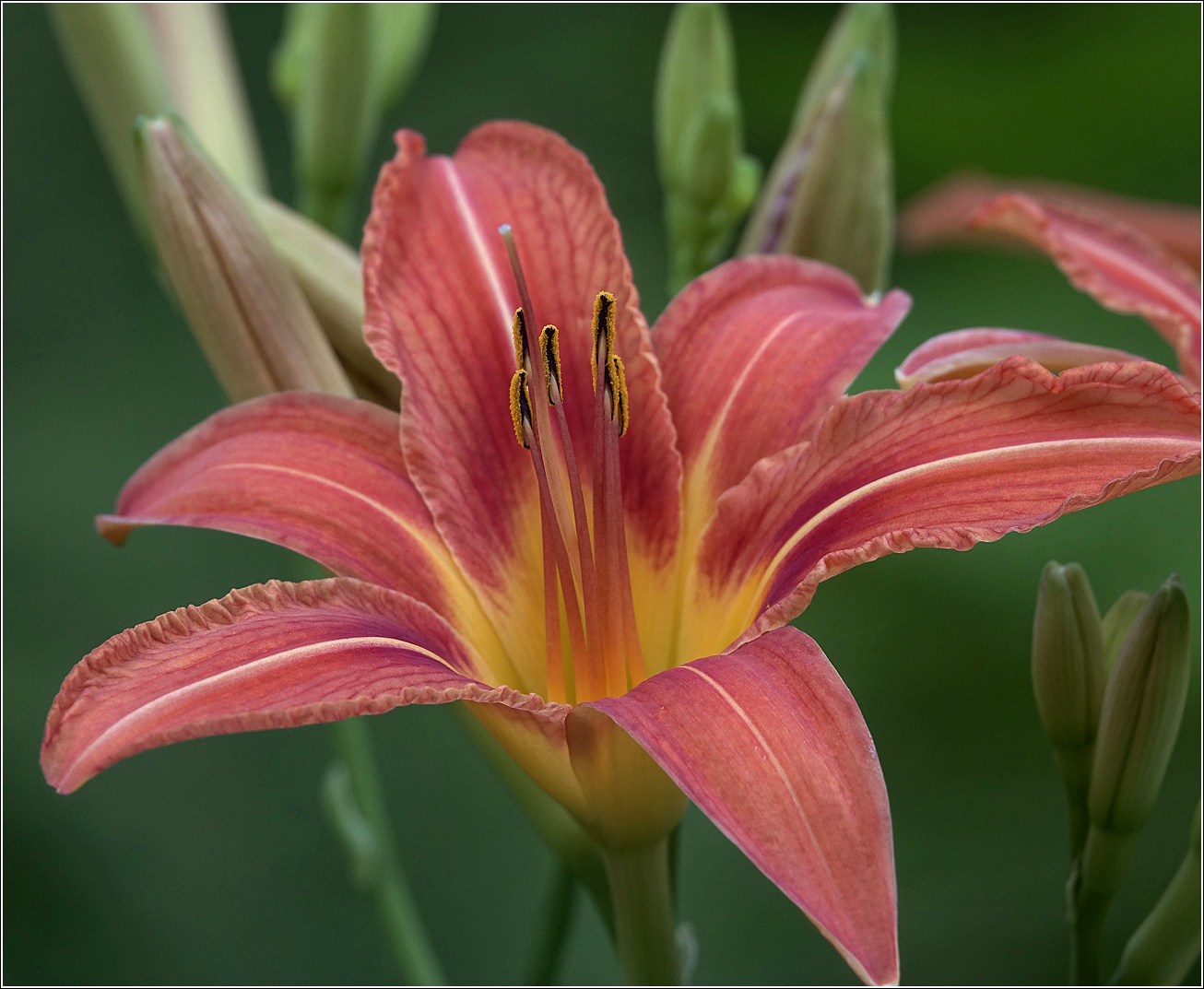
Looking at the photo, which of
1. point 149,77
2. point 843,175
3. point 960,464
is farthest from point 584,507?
point 149,77

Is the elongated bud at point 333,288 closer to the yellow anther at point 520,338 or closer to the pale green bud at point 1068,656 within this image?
the yellow anther at point 520,338

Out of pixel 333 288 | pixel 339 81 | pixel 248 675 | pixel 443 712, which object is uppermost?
pixel 339 81

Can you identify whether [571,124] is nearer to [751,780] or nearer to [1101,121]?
[1101,121]

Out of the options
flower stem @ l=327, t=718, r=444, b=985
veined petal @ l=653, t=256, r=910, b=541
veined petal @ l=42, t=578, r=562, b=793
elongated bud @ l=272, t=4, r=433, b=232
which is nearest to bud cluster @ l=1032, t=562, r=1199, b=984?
veined petal @ l=653, t=256, r=910, b=541

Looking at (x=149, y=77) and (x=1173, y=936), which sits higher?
(x=149, y=77)

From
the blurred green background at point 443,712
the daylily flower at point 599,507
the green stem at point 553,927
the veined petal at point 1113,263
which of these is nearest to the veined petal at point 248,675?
the daylily flower at point 599,507

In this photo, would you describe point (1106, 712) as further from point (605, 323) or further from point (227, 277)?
point (227, 277)
